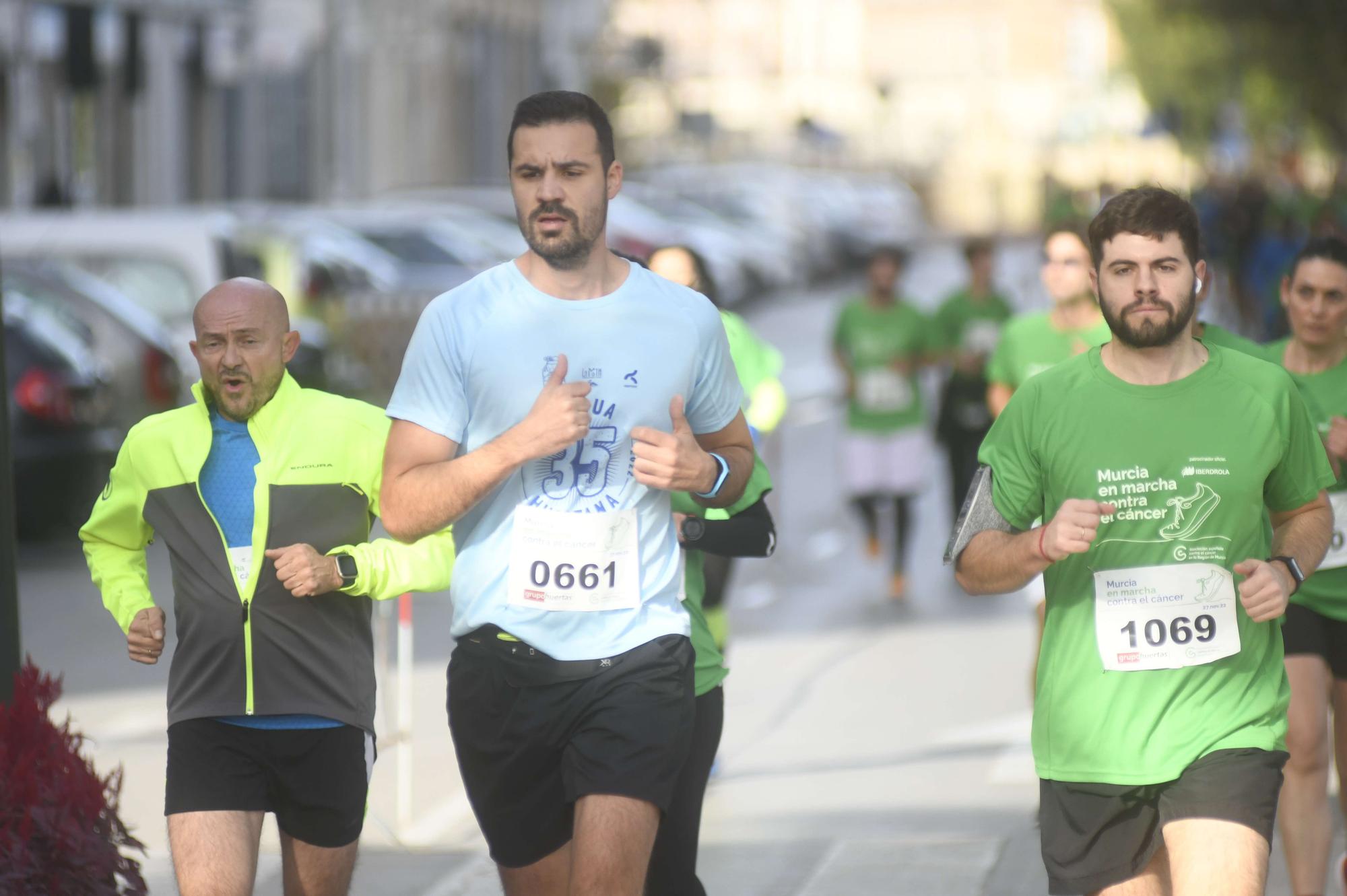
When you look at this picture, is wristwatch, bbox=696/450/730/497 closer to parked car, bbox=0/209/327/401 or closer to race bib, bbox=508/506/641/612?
race bib, bbox=508/506/641/612

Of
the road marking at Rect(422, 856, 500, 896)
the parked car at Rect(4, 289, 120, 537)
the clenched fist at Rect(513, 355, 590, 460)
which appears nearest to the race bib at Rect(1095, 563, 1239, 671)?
the clenched fist at Rect(513, 355, 590, 460)

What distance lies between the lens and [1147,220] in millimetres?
4668

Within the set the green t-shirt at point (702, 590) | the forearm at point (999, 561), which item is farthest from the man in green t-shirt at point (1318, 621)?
the forearm at point (999, 561)

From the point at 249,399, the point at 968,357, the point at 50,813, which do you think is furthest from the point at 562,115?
the point at 968,357

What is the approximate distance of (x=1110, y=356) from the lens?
479 cm

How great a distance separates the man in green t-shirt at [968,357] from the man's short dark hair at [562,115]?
25.4 feet

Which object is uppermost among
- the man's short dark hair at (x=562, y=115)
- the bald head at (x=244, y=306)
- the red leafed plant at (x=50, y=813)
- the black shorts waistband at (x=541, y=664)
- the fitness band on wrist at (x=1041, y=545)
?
the man's short dark hair at (x=562, y=115)

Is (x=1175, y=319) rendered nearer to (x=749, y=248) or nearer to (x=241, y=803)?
(x=241, y=803)

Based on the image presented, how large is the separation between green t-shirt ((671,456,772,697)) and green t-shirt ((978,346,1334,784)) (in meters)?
0.71

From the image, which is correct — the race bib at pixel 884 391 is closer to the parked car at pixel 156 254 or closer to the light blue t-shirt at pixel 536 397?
the parked car at pixel 156 254

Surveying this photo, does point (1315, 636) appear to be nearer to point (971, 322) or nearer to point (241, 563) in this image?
point (241, 563)

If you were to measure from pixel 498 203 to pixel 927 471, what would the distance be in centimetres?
976

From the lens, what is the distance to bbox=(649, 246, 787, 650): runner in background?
7.39 metres

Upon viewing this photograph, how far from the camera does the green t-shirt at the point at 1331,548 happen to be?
618cm
